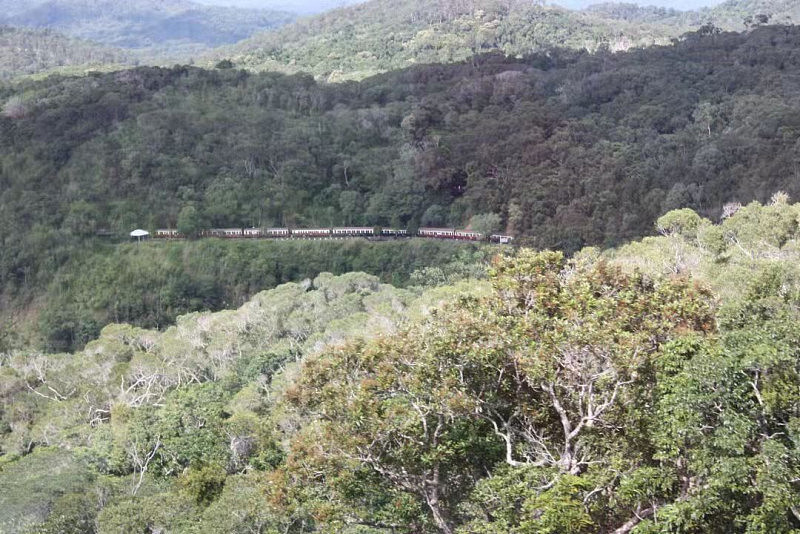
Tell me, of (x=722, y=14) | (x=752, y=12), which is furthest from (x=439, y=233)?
(x=722, y=14)

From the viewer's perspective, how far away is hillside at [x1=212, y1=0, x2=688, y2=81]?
81.4m

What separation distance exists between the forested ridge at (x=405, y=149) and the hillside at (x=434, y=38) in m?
19.7

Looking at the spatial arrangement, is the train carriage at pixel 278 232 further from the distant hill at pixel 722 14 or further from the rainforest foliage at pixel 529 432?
the distant hill at pixel 722 14

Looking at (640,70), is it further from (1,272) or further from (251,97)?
→ (1,272)

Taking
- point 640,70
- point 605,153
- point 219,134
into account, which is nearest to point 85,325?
point 219,134

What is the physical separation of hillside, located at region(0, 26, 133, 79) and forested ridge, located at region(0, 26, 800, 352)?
3968cm

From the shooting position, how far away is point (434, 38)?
85.2m

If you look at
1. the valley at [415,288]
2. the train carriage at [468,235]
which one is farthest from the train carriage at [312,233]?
the train carriage at [468,235]

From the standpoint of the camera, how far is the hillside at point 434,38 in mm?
81375

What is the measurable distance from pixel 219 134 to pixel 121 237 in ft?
37.0

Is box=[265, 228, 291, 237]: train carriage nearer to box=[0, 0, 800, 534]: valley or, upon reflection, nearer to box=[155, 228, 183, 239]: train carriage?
box=[0, 0, 800, 534]: valley

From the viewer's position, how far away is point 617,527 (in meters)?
8.85

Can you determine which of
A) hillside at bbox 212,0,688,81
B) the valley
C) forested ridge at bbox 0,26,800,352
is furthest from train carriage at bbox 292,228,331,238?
hillside at bbox 212,0,688,81

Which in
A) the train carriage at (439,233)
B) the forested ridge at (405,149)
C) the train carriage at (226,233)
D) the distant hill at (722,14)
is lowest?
the train carriage at (226,233)
